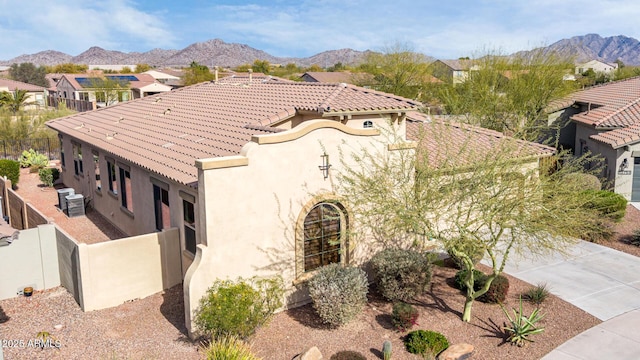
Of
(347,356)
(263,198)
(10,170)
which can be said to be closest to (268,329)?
(347,356)

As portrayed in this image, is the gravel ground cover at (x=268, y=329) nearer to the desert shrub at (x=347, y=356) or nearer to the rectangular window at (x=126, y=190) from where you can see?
the desert shrub at (x=347, y=356)

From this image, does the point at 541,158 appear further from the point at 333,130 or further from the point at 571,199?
the point at 333,130

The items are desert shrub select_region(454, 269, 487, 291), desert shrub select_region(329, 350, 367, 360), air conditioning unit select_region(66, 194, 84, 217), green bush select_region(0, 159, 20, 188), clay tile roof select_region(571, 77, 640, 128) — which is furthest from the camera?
green bush select_region(0, 159, 20, 188)

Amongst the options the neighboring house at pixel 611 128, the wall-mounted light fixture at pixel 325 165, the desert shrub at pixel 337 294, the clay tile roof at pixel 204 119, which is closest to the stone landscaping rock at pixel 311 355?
the desert shrub at pixel 337 294

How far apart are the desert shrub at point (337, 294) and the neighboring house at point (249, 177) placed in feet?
2.92

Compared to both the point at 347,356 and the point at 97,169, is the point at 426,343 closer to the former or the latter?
the point at 347,356

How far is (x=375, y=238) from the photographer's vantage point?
15641mm

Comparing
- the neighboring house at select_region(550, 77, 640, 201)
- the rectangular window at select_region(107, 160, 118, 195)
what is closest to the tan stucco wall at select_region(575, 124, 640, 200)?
the neighboring house at select_region(550, 77, 640, 201)

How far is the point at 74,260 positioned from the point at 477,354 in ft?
34.3

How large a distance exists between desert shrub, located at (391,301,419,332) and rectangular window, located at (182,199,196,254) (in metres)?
5.65

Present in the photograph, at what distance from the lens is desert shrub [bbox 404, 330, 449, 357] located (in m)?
12.1

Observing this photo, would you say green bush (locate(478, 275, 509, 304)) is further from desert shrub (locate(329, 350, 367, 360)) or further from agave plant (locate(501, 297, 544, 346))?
desert shrub (locate(329, 350, 367, 360))

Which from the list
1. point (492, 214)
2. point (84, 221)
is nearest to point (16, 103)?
point (84, 221)

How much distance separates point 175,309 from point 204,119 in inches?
337
